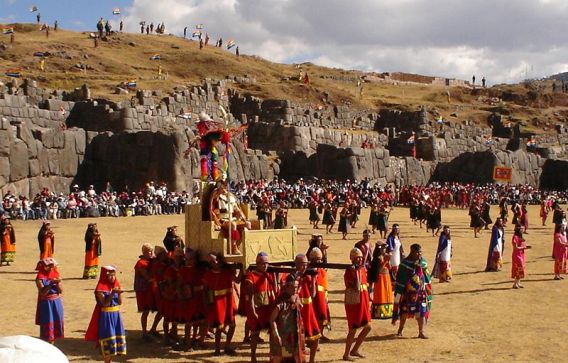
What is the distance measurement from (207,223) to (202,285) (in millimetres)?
937

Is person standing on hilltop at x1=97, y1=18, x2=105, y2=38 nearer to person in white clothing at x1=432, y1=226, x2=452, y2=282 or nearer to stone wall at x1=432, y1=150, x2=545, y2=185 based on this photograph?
stone wall at x1=432, y1=150, x2=545, y2=185

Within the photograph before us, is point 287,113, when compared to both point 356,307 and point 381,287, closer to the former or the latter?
point 381,287

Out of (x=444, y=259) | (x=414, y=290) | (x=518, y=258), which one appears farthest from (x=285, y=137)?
(x=414, y=290)

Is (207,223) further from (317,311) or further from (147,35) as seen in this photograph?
(147,35)

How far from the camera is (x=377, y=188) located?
1929 inches

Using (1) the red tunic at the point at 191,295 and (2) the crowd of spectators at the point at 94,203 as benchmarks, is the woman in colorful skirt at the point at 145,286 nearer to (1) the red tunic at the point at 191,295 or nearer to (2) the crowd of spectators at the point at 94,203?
(1) the red tunic at the point at 191,295

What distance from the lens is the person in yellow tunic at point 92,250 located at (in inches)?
668

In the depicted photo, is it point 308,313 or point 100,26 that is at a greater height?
point 100,26

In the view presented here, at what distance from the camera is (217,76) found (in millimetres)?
89688

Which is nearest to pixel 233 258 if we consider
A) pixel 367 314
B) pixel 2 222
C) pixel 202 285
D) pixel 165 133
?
pixel 202 285

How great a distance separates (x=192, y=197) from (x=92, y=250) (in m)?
22.1

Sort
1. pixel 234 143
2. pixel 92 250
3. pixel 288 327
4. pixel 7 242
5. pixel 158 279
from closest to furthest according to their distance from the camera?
pixel 288 327 < pixel 158 279 < pixel 92 250 < pixel 7 242 < pixel 234 143

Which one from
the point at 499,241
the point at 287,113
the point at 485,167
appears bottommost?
the point at 499,241

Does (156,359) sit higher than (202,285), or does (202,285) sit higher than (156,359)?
(202,285)
